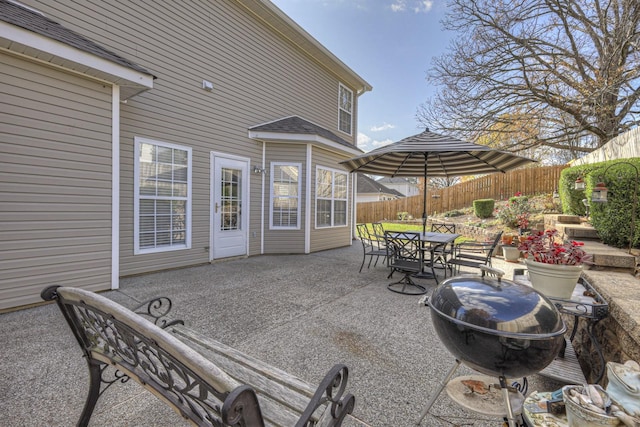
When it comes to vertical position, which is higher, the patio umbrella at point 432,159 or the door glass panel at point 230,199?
the patio umbrella at point 432,159

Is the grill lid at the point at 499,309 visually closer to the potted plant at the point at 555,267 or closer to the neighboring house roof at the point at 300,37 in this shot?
→ the potted plant at the point at 555,267

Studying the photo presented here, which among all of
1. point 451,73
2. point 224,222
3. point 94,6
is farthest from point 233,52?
point 451,73

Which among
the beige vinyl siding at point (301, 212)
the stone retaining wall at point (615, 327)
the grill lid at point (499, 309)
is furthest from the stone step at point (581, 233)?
the beige vinyl siding at point (301, 212)

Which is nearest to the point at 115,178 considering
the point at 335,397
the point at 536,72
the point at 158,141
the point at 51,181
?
the point at 51,181

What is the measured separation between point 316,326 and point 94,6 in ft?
19.5

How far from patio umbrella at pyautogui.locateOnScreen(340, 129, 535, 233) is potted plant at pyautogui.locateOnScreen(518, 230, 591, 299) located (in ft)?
7.29

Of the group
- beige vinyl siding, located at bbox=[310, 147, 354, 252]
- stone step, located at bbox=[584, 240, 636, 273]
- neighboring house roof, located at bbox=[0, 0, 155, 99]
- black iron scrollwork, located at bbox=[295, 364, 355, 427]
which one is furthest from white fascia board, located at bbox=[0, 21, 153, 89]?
stone step, located at bbox=[584, 240, 636, 273]

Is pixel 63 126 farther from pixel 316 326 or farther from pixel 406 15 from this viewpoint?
pixel 406 15

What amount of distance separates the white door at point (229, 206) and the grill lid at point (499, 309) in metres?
5.71

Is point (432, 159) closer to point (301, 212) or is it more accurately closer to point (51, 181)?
point (301, 212)

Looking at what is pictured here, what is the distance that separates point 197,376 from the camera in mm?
1030

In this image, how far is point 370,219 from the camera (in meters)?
18.5

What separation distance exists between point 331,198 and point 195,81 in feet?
14.6

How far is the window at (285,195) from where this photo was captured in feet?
24.6
